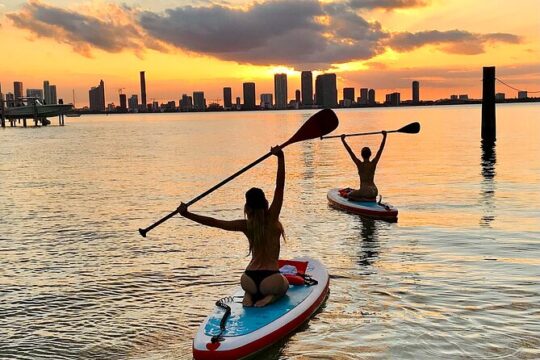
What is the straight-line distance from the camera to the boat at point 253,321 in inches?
281

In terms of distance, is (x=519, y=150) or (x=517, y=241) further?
(x=519, y=150)

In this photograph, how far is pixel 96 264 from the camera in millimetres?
13148

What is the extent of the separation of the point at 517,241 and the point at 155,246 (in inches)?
359

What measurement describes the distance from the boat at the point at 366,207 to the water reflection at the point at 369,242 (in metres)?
0.26

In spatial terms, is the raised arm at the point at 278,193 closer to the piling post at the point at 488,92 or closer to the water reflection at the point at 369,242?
the water reflection at the point at 369,242

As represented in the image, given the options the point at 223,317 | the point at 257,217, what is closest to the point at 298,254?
the point at 257,217

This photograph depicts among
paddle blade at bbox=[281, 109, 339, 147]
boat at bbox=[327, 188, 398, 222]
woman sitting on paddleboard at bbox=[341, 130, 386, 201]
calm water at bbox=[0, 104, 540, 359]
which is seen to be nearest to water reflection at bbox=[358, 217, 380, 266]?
calm water at bbox=[0, 104, 540, 359]

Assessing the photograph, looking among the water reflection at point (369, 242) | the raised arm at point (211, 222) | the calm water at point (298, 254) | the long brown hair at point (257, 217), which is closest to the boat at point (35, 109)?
the calm water at point (298, 254)

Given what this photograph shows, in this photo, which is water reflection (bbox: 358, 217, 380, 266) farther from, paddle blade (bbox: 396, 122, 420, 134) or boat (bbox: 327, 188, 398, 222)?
paddle blade (bbox: 396, 122, 420, 134)

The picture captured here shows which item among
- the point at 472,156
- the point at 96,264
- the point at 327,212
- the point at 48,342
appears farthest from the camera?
the point at 472,156

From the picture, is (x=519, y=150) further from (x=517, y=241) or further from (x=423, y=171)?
(x=517, y=241)

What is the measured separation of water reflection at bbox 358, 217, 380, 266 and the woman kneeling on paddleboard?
4.75 m

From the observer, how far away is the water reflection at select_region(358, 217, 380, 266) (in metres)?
13.0

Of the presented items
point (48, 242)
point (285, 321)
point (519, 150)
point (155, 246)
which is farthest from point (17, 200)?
point (519, 150)
